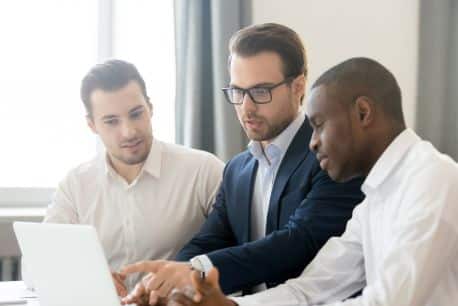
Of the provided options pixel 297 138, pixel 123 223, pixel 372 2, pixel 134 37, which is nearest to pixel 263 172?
pixel 297 138

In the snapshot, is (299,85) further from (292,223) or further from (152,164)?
(152,164)

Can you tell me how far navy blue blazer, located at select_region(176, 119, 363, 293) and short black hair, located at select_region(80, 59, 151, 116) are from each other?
2.05ft

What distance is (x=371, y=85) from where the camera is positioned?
1405mm

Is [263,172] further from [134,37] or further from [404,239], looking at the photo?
[134,37]

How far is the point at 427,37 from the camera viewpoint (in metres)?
3.30

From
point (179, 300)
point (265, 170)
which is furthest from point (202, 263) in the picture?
point (265, 170)

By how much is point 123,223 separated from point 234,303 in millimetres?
893

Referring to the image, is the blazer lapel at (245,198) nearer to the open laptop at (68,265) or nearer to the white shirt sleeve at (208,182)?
the white shirt sleeve at (208,182)

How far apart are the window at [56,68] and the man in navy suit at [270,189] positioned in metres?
1.12

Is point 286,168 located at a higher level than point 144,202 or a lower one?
higher

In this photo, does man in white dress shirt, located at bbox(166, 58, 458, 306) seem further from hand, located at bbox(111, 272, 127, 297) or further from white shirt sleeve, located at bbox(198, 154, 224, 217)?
white shirt sleeve, located at bbox(198, 154, 224, 217)

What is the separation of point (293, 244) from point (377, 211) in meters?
0.34

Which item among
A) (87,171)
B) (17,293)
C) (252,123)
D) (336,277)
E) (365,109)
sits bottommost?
(17,293)

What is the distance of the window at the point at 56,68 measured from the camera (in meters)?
3.11
